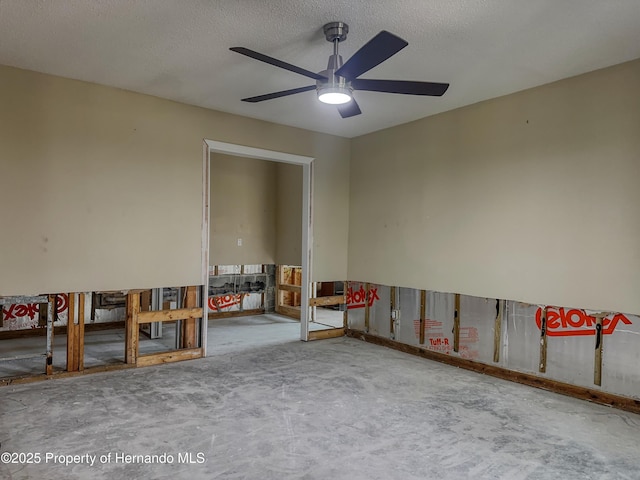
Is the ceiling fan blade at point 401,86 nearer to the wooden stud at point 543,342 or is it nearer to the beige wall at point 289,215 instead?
the wooden stud at point 543,342

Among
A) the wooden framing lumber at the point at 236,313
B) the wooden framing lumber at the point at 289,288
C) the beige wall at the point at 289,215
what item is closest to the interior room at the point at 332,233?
the wooden framing lumber at the point at 236,313

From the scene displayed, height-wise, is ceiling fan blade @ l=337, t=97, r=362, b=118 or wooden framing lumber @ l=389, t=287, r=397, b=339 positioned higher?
ceiling fan blade @ l=337, t=97, r=362, b=118

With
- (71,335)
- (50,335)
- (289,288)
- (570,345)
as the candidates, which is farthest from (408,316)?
(50,335)

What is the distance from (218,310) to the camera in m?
7.56

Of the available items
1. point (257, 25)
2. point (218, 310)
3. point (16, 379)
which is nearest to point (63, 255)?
point (16, 379)

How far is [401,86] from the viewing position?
2.88 m

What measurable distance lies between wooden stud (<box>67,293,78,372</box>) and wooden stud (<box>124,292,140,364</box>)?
0.48 metres

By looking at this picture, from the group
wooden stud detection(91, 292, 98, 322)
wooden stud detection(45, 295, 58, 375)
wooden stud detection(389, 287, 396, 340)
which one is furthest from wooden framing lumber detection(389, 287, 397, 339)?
wooden stud detection(91, 292, 98, 322)

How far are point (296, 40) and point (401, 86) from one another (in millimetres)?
918

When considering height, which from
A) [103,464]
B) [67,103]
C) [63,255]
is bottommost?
[103,464]

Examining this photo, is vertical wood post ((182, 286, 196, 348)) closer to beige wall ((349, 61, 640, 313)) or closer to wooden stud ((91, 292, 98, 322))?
wooden stud ((91, 292, 98, 322))

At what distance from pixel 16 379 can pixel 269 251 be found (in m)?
4.71

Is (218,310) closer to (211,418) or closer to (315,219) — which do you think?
(315,219)

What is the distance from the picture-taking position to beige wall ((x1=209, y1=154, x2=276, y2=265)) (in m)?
7.38
